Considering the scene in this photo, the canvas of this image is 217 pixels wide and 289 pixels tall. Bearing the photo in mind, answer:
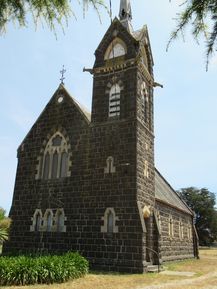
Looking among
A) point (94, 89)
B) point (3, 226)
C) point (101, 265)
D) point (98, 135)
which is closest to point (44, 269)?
point (3, 226)

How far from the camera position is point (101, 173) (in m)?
21.5

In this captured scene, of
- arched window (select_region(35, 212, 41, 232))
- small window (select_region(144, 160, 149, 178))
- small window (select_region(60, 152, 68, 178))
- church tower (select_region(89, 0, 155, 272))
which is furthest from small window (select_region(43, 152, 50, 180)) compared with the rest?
small window (select_region(144, 160, 149, 178))

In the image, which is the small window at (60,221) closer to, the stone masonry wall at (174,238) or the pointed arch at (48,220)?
the pointed arch at (48,220)

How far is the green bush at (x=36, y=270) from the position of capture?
14383mm

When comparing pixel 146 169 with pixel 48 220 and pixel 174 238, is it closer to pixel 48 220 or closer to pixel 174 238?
pixel 48 220

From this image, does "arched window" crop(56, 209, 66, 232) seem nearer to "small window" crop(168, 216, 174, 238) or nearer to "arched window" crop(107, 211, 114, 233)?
"arched window" crop(107, 211, 114, 233)

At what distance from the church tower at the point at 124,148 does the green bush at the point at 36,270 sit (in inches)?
162

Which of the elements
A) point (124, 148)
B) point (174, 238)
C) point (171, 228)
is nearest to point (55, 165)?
point (124, 148)

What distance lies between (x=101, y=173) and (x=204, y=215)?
192 feet

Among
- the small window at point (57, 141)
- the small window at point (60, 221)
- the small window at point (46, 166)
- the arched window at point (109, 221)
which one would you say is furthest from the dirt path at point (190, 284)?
the small window at point (57, 141)

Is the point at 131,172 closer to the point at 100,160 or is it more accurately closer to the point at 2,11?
the point at 100,160

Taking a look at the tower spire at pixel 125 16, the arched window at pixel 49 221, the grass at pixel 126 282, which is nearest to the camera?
the grass at pixel 126 282

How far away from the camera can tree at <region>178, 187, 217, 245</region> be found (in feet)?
238

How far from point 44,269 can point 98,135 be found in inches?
393
